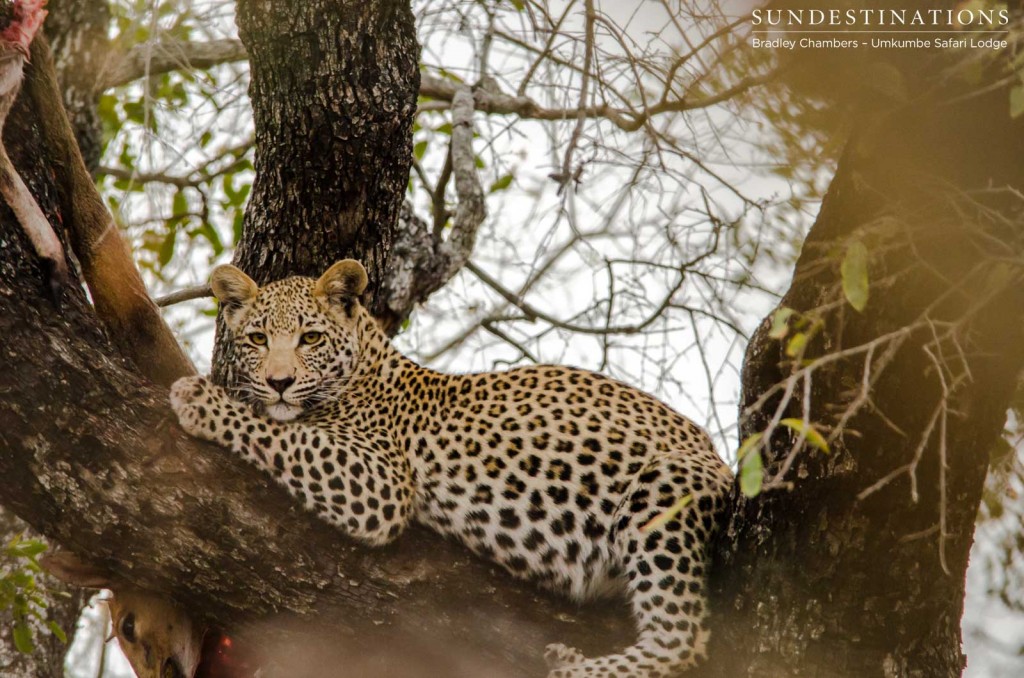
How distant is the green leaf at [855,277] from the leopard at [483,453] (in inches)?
69.4

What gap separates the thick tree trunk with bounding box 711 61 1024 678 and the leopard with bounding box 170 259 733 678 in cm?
57

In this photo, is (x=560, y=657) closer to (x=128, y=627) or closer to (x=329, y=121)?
(x=128, y=627)

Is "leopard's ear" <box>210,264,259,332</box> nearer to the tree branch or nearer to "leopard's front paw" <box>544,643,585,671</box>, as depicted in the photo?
"leopard's front paw" <box>544,643,585,671</box>

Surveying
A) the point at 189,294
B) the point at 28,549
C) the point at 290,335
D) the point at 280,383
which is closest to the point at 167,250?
the point at 189,294

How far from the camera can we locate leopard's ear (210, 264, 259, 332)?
603 centimetres

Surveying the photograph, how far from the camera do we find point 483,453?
230 inches

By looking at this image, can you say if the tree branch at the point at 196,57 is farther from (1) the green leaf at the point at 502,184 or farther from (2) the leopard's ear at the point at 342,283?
(2) the leopard's ear at the point at 342,283

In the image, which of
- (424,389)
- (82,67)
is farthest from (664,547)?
(82,67)

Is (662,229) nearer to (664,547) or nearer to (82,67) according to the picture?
(664,547)

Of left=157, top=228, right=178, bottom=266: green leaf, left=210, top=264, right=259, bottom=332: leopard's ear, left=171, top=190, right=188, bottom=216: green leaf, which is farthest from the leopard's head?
left=171, top=190, right=188, bottom=216: green leaf

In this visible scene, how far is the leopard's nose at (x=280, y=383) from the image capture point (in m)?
5.91

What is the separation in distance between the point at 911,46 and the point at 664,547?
2303 mm

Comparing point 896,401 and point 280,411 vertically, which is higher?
point 896,401

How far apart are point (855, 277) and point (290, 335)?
11.4 feet
